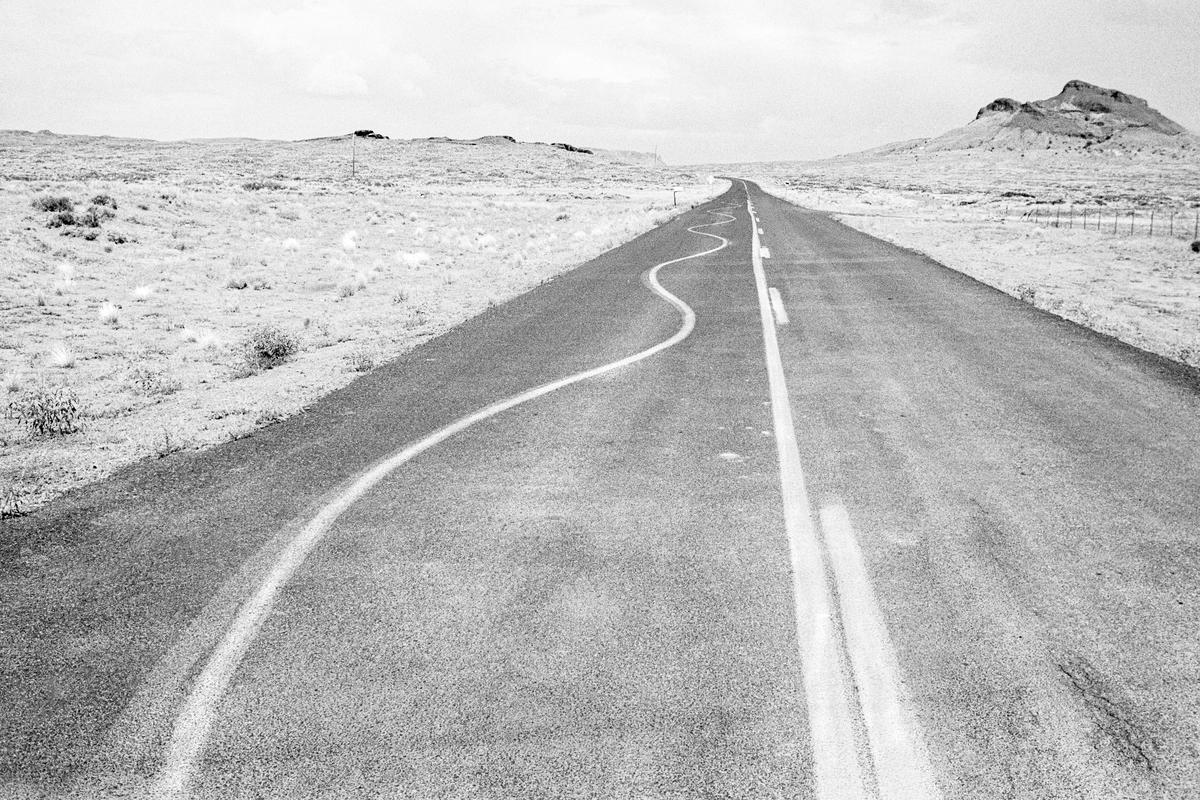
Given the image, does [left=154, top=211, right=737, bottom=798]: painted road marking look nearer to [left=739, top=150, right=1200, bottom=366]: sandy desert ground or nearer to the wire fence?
[left=739, top=150, right=1200, bottom=366]: sandy desert ground

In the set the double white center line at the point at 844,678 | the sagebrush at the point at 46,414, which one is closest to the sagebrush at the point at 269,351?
the sagebrush at the point at 46,414

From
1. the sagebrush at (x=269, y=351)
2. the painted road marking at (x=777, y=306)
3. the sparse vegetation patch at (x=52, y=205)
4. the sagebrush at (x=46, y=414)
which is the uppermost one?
the sparse vegetation patch at (x=52, y=205)

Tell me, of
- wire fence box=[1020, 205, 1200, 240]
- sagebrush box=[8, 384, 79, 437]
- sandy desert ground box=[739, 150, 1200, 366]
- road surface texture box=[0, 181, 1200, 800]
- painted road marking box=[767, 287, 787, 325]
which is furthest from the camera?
wire fence box=[1020, 205, 1200, 240]

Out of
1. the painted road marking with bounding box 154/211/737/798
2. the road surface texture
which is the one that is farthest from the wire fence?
the painted road marking with bounding box 154/211/737/798

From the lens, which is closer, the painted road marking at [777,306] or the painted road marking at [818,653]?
the painted road marking at [818,653]

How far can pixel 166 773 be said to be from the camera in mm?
2781

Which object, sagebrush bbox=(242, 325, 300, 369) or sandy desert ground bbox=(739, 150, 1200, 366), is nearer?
sagebrush bbox=(242, 325, 300, 369)

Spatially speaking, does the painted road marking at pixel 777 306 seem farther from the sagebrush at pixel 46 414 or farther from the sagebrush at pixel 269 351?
the sagebrush at pixel 46 414

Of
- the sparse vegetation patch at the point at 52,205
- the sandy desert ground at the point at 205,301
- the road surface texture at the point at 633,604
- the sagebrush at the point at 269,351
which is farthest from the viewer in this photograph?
the sparse vegetation patch at the point at 52,205

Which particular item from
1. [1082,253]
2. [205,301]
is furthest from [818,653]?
[1082,253]

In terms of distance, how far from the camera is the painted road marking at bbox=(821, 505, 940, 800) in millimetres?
2676

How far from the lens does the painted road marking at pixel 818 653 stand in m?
2.71

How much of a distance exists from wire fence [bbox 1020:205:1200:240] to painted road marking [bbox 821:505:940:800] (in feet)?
98.6

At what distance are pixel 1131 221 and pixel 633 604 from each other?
1564 inches
